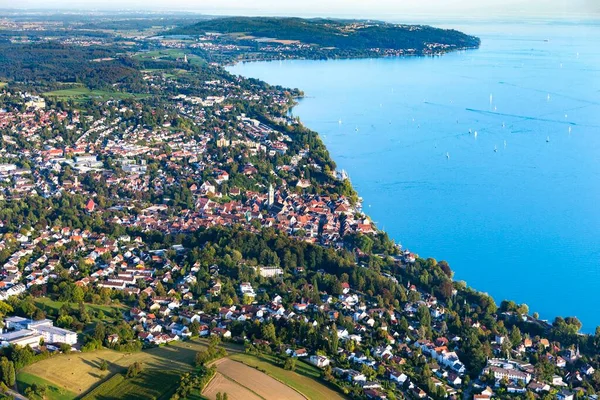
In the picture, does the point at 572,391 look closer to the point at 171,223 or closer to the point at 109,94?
the point at 171,223

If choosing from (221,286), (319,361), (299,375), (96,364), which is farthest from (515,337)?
(96,364)

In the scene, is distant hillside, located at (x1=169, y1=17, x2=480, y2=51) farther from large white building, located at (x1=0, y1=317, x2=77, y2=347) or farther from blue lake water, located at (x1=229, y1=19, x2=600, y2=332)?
large white building, located at (x1=0, y1=317, x2=77, y2=347)

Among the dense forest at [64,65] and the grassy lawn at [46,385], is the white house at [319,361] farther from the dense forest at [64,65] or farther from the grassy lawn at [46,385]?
the dense forest at [64,65]

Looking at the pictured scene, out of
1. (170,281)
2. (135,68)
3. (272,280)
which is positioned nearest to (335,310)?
(272,280)

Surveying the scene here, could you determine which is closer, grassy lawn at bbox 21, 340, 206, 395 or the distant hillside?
grassy lawn at bbox 21, 340, 206, 395

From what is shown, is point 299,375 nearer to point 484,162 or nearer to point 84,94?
point 484,162

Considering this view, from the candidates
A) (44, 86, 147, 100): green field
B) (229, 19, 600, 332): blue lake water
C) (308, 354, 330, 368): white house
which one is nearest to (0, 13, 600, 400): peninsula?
(308, 354, 330, 368): white house
